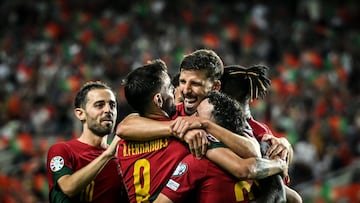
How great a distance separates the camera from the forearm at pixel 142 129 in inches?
181

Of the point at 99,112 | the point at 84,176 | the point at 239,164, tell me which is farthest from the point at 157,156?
the point at 99,112

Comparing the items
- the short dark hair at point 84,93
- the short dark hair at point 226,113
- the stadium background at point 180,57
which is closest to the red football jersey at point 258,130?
the short dark hair at point 226,113

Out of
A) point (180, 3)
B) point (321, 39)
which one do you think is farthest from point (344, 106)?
point (180, 3)

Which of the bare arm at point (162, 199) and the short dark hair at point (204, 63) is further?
the short dark hair at point (204, 63)

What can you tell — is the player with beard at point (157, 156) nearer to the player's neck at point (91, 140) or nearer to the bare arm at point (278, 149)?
the bare arm at point (278, 149)

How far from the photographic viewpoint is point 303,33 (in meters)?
17.1

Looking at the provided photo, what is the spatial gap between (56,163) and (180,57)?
10562 mm

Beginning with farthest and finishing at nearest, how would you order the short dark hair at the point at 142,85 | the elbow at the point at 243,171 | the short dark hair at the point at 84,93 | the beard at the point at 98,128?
the short dark hair at the point at 84,93 → the beard at the point at 98,128 → the short dark hair at the point at 142,85 → the elbow at the point at 243,171

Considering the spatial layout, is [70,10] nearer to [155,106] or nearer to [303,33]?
[303,33]

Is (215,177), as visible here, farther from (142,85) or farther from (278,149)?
(142,85)

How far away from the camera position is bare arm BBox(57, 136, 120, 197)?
196 inches

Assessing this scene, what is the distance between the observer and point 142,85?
4.75 metres

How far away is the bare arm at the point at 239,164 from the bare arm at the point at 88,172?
33.5 inches

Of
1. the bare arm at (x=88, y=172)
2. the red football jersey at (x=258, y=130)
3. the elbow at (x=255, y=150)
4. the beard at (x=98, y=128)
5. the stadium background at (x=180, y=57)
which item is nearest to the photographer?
the elbow at (x=255, y=150)
